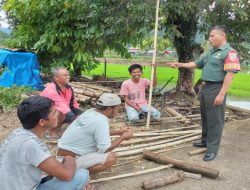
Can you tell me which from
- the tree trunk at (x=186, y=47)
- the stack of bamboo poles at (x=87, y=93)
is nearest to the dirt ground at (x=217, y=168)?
the stack of bamboo poles at (x=87, y=93)

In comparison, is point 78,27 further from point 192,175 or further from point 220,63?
point 192,175

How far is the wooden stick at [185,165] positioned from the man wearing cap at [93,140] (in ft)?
3.74

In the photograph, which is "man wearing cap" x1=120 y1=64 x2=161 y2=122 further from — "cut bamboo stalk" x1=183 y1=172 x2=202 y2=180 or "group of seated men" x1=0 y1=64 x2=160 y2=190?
"cut bamboo stalk" x1=183 y1=172 x2=202 y2=180

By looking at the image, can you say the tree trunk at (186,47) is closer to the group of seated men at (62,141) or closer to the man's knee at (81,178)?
the group of seated men at (62,141)

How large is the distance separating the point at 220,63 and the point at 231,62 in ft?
0.65

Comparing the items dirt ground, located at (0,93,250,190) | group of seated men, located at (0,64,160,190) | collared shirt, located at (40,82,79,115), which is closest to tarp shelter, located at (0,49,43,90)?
dirt ground, located at (0,93,250,190)

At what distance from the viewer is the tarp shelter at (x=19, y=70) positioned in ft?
32.7

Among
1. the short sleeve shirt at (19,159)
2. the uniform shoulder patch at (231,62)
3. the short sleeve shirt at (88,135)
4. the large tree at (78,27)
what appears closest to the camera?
the short sleeve shirt at (19,159)

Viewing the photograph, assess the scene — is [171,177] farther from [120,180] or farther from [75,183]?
[75,183]

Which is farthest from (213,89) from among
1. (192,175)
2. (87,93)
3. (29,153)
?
(87,93)

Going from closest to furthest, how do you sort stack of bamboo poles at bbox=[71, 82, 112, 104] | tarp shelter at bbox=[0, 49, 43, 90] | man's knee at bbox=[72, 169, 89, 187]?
man's knee at bbox=[72, 169, 89, 187], stack of bamboo poles at bbox=[71, 82, 112, 104], tarp shelter at bbox=[0, 49, 43, 90]

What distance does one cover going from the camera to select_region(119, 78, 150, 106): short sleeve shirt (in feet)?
21.8

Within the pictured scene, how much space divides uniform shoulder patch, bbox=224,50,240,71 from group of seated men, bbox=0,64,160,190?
1.67 metres

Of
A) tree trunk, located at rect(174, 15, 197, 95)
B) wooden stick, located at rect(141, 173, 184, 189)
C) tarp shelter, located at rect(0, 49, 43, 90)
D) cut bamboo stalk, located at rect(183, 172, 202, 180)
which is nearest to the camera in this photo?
wooden stick, located at rect(141, 173, 184, 189)
